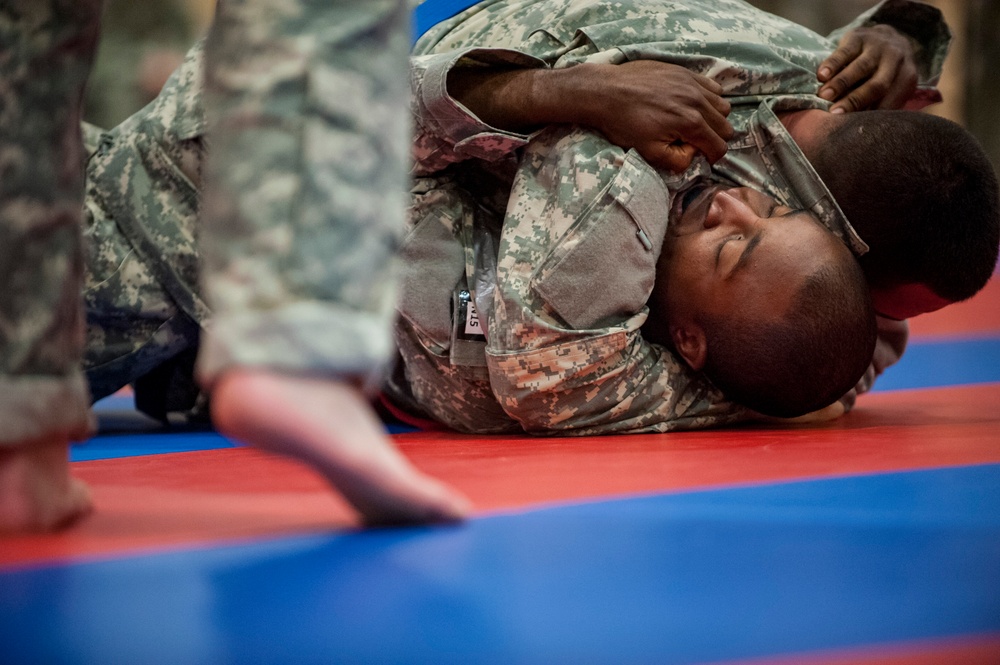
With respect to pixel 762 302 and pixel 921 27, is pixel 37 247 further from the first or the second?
pixel 921 27

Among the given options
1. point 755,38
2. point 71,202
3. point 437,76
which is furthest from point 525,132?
point 71,202

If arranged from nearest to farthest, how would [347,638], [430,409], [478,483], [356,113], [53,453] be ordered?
1. [347,638]
2. [356,113]
3. [53,453]
4. [478,483]
5. [430,409]

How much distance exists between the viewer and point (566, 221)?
1.83 metres

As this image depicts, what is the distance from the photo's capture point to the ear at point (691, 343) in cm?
189

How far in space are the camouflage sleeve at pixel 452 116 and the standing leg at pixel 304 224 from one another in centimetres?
100

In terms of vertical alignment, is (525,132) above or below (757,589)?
above

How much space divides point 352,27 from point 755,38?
142 centimetres

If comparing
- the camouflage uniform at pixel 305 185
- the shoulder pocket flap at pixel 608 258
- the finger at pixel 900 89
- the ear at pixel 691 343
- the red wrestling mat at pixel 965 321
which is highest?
the camouflage uniform at pixel 305 185

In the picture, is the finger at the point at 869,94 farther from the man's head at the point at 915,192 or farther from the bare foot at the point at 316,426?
the bare foot at the point at 316,426

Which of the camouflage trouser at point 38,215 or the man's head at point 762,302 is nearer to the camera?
the camouflage trouser at point 38,215

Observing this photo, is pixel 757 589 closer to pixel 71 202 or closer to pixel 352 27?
pixel 352 27

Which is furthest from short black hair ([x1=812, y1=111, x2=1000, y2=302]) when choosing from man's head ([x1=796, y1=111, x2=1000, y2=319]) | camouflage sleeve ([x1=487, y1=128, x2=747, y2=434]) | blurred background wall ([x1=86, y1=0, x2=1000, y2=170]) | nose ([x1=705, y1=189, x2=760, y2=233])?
blurred background wall ([x1=86, y1=0, x2=1000, y2=170])

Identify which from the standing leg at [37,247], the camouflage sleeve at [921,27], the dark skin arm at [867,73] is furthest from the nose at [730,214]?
the standing leg at [37,247]

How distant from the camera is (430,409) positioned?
211cm
